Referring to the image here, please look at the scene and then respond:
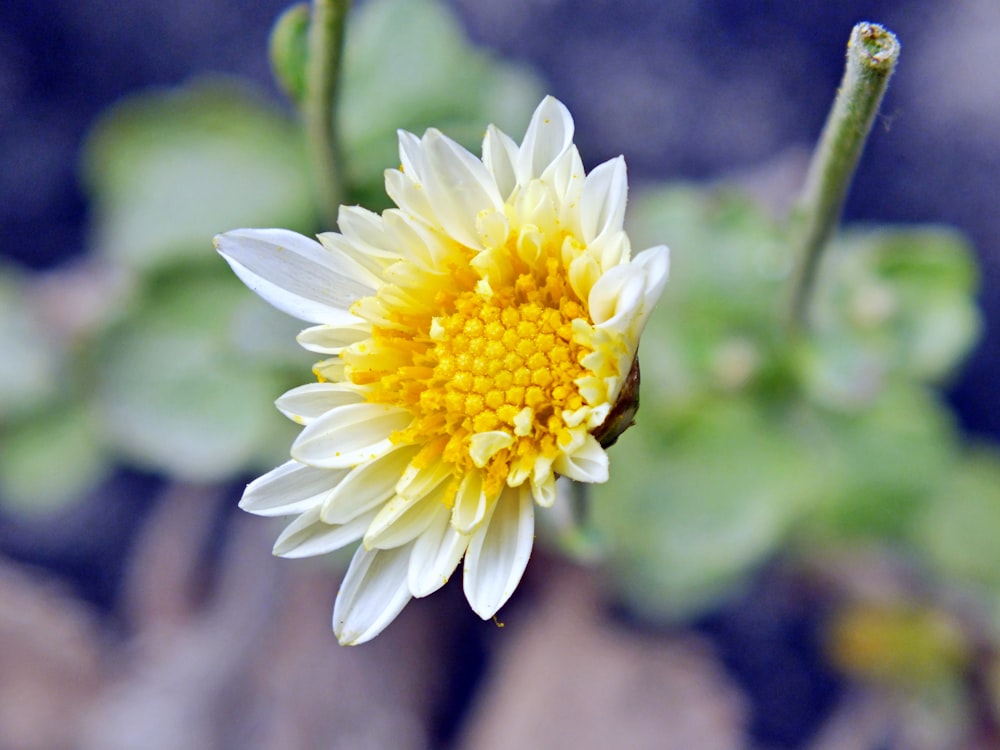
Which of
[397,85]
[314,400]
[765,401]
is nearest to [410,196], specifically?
[314,400]

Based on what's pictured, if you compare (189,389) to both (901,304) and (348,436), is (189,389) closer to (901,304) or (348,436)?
(348,436)

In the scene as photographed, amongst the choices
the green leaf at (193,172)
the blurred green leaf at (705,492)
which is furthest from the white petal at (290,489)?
the green leaf at (193,172)

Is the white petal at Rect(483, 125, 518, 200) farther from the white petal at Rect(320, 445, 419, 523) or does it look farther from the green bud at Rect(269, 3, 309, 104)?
the green bud at Rect(269, 3, 309, 104)


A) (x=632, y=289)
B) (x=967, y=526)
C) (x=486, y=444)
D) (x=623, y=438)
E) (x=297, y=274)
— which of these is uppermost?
(x=632, y=289)

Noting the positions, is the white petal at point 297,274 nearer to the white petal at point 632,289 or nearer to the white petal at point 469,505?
the white petal at point 469,505

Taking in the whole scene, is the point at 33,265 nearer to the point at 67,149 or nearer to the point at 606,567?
the point at 67,149
